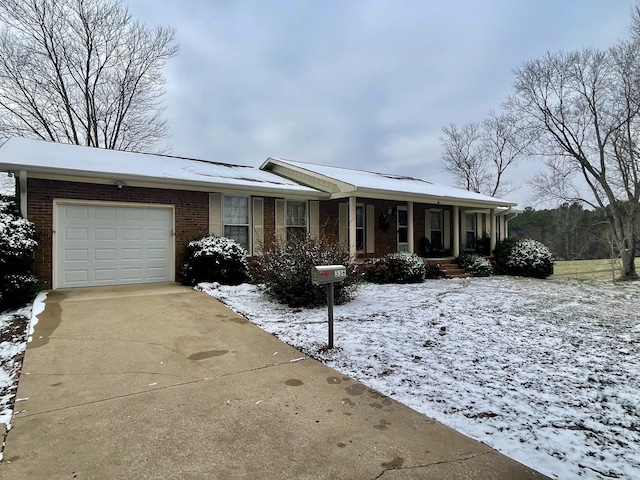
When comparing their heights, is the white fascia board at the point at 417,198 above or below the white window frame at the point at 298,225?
above

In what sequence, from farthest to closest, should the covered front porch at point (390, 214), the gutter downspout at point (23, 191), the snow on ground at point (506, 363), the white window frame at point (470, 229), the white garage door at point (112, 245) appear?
the white window frame at point (470, 229), the covered front porch at point (390, 214), the white garage door at point (112, 245), the gutter downspout at point (23, 191), the snow on ground at point (506, 363)

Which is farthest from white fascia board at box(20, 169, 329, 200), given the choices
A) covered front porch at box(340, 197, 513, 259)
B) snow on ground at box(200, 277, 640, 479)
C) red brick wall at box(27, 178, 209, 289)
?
snow on ground at box(200, 277, 640, 479)

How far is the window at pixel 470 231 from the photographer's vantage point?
58.4 ft

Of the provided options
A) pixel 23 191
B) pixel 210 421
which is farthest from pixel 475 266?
pixel 23 191

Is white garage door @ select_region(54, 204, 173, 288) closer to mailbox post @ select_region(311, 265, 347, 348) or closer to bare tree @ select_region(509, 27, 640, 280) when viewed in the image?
mailbox post @ select_region(311, 265, 347, 348)

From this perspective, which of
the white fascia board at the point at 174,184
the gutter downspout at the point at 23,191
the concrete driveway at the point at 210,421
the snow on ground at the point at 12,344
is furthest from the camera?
A: the white fascia board at the point at 174,184

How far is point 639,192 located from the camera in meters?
15.0

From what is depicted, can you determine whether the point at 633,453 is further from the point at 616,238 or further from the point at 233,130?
the point at 233,130

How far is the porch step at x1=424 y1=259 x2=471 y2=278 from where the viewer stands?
43.4 feet

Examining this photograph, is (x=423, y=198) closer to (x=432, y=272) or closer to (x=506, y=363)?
(x=432, y=272)

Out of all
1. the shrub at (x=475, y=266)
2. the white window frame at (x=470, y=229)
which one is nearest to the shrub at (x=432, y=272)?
the shrub at (x=475, y=266)

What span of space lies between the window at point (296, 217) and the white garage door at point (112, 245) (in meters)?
3.57

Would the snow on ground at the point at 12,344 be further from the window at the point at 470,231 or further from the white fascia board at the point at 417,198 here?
the window at the point at 470,231

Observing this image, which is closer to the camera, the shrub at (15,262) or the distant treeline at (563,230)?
the shrub at (15,262)
